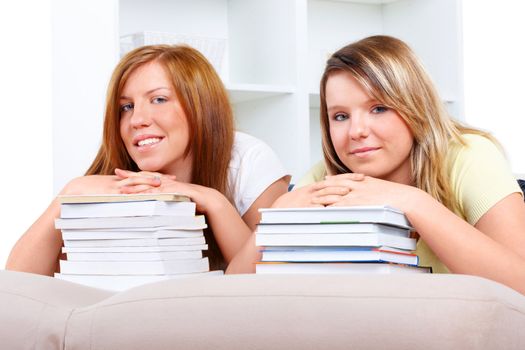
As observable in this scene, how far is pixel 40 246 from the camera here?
184 cm

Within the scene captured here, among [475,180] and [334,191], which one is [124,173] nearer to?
[334,191]

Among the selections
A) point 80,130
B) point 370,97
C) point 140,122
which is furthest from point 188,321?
point 80,130

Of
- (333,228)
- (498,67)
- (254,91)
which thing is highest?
(498,67)

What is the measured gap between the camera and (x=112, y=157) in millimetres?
1992

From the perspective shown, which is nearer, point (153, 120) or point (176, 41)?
point (153, 120)

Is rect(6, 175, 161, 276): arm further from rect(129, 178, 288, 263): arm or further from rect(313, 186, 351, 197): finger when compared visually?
rect(313, 186, 351, 197): finger

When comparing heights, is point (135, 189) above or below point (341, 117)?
below

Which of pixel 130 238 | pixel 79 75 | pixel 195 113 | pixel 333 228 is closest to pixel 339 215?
pixel 333 228

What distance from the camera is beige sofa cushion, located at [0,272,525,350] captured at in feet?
2.69

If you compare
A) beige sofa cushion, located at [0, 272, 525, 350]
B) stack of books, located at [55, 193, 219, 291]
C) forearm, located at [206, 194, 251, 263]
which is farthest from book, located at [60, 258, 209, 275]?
beige sofa cushion, located at [0, 272, 525, 350]

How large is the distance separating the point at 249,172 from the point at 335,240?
72cm

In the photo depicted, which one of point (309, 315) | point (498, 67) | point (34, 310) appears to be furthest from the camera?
point (498, 67)

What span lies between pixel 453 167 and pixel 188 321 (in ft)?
2.93

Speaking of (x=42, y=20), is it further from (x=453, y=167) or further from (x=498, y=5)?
(x=498, y=5)
